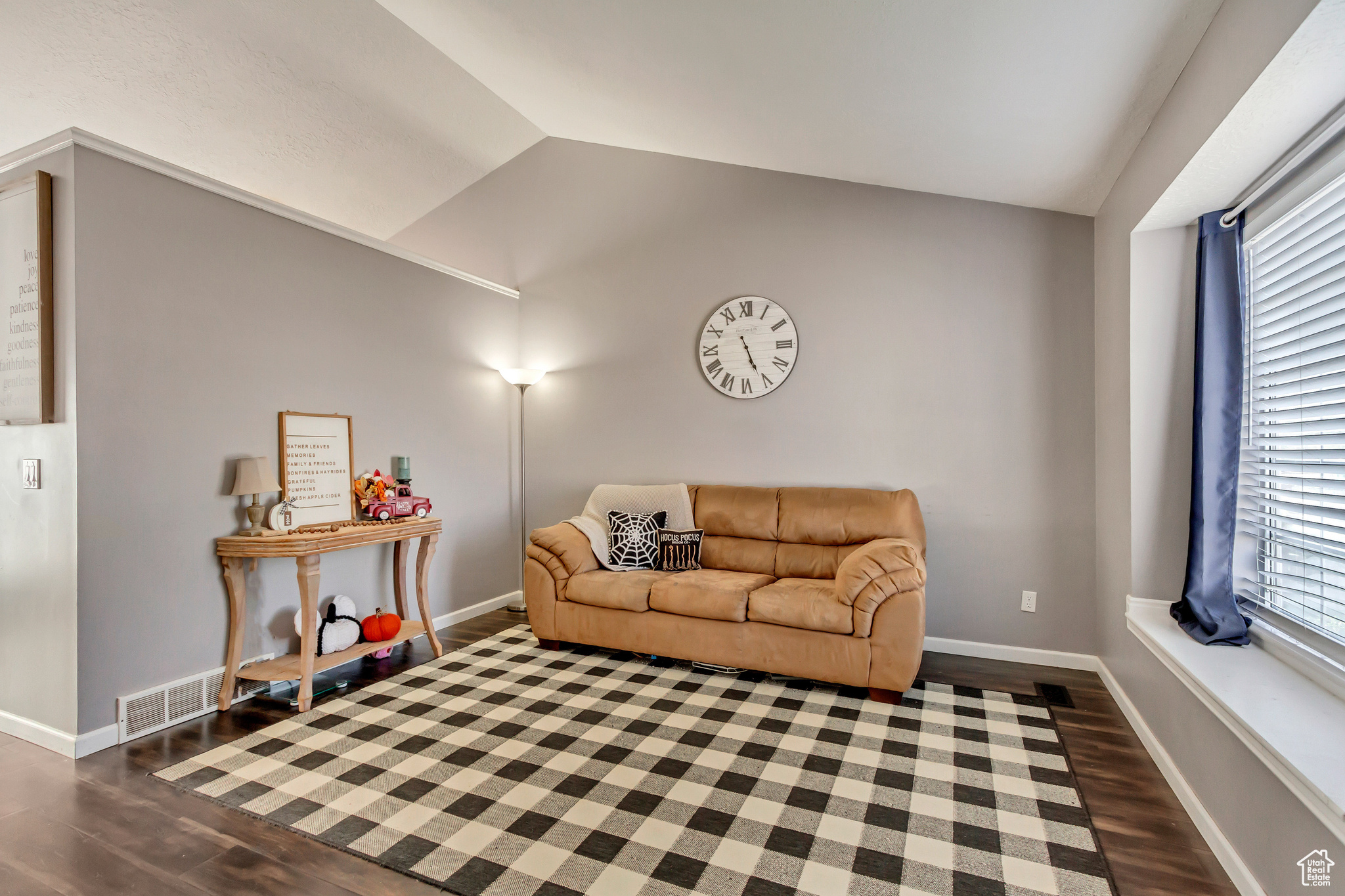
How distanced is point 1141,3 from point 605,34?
6.43 feet

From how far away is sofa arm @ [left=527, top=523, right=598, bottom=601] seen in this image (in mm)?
3654

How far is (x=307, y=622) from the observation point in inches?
113

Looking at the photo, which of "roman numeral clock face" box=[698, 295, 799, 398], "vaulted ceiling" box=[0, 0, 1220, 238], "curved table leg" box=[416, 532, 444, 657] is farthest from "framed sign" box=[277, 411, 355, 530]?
"roman numeral clock face" box=[698, 295, 799, 398]

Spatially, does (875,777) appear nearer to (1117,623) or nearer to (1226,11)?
(1117,623)

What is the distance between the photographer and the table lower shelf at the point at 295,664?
289 cm

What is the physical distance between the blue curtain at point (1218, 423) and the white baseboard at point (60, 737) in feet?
13.3

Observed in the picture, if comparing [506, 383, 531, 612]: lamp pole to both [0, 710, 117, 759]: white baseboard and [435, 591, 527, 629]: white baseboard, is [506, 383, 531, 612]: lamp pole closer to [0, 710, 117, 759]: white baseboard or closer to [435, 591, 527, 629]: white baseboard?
[435, 591, 527, 629]: white baseboard

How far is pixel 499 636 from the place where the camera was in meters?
3.99

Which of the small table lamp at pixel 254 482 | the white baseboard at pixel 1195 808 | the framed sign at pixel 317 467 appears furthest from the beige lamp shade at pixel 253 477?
the white baseboard at pixel 1195 808

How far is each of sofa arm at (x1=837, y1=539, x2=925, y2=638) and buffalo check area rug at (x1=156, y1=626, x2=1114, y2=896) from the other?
42 cm

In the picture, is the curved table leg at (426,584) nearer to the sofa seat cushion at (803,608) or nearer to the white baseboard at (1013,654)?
the sofa seat cushion at (803,608)

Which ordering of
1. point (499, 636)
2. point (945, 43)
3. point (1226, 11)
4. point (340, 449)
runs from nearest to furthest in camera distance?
1. point (1226, 11)
2. point (945, 43)
3. point (340, 449)
4. point (499, 636)

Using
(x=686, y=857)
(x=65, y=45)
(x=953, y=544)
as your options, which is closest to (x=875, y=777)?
(x=686, y=857)

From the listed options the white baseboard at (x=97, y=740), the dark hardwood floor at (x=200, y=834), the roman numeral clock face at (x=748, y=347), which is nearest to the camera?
the dark hardwood floor at (x=200, y=834)
